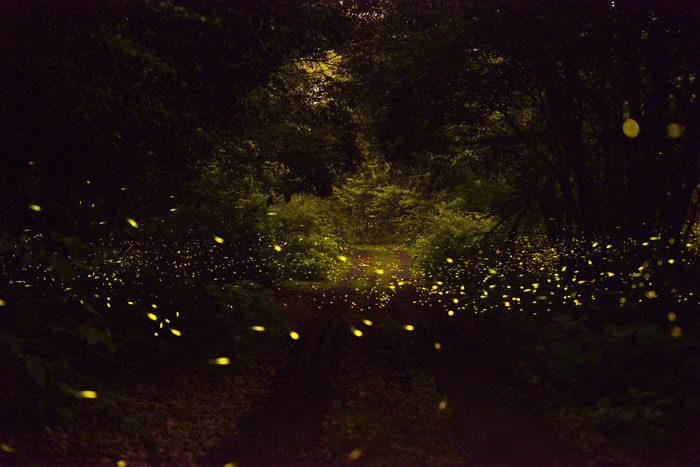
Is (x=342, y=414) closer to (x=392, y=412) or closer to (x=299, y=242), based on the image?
(x=392, y=412)

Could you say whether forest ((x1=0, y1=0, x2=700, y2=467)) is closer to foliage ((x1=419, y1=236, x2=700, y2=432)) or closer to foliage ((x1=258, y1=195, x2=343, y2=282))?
foliage ((x1=419, y1=236, x2=700, y2=432))

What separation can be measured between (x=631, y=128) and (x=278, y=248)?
709 centimetres

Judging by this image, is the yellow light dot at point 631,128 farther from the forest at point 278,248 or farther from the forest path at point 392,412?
the forest path at point 392,412

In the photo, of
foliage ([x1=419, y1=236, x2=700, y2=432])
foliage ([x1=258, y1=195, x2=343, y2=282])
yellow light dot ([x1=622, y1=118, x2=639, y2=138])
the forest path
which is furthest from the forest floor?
foliage ([x1=258, y1=195, x2=343, y2=282])

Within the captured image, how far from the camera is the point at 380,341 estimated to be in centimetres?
1059

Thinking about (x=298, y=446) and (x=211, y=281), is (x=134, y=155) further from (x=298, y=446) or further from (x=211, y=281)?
(x=211, y=281)

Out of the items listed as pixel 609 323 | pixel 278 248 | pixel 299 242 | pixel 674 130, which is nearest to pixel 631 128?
pixel 674 130

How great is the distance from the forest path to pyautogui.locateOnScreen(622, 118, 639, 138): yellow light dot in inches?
199

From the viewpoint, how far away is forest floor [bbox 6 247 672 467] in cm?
543

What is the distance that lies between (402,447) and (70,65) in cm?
571

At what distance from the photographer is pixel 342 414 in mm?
6688

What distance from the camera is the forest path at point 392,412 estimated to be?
216 inches

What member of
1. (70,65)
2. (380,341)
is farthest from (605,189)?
(70,65)

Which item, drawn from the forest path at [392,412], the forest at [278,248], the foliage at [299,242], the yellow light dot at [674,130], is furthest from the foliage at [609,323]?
the foliage at [299,242]
